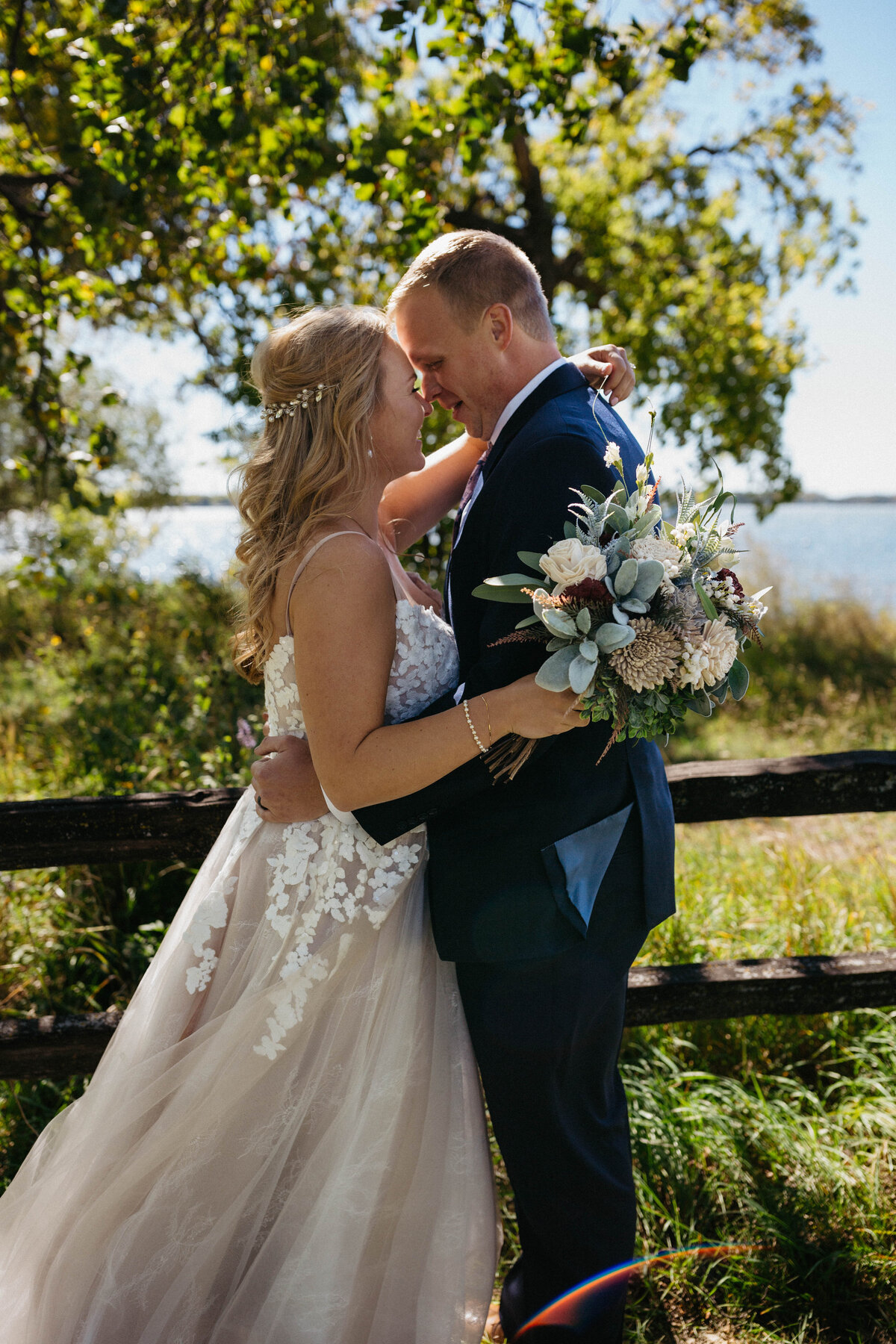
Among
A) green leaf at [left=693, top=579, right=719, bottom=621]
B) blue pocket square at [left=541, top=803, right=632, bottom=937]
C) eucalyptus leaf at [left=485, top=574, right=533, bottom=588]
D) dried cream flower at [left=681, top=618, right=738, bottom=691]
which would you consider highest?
eucalyptus leaf at [left=485, top=574, right=533, bottom=588]

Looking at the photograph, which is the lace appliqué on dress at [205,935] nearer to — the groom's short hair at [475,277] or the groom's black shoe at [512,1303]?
the groom's black shoe at [512,1303]

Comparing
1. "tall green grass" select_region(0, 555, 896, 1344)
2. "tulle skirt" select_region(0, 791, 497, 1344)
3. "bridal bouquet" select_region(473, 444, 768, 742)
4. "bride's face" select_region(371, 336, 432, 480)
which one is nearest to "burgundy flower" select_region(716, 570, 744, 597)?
"bridal bouquet" select_region(473, 444, 768, 742)

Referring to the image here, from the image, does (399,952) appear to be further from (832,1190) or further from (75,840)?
(832,1190)

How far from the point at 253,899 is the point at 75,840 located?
30.8 inches

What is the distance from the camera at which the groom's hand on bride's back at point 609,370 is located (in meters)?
2.57

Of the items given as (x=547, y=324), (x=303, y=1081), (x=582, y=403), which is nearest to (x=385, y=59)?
(x=547, y=324)

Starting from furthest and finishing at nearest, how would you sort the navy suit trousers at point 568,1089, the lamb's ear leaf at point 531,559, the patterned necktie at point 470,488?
1. the patterned necktie at point 470,488
2. the navy suit trousers at point 568,1089
3. the lamb's ear leaf at point 531,559

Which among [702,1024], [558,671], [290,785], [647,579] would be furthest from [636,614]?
[702,1024]

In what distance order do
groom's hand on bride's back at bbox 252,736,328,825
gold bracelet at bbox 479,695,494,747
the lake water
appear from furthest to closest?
the lake water, groom's hand on bride's back at bbox 252,736,328,825, gold bracelet at bbox 479,695,494,747

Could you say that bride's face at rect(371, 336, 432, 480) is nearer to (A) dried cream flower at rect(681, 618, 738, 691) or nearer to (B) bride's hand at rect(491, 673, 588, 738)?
(B) bride's hand at rect(491, 673, 588, 738)

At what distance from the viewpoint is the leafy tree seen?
3844 millimetres

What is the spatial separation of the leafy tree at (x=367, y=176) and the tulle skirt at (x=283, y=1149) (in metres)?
3.37

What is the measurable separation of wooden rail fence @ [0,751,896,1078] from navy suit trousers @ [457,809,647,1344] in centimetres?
73

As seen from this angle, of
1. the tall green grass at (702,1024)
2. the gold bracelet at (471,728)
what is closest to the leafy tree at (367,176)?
the tall green grass at (702,1024)
